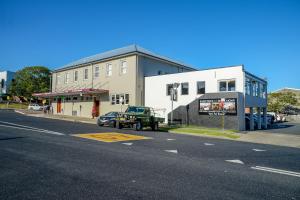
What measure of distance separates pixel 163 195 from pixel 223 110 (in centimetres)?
1555

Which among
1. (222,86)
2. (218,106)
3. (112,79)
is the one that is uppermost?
(112,79)

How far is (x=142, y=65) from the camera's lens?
86.7ft

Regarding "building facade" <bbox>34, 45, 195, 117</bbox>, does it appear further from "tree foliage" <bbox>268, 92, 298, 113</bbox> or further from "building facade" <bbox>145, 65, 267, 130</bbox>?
"tree foliage" <bbox>268, 92, 298, 113</bbox>

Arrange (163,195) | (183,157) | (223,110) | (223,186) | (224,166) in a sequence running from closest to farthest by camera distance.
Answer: (163,195) < (223,186) < (224,166) < (183,157) < (223,110)

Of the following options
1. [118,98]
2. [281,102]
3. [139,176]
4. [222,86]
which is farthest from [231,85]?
[281,102]

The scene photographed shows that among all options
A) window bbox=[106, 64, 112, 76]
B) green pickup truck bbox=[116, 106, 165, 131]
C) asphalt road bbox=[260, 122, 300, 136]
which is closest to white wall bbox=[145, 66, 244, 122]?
asphalt road bbox=[260, 122, 300, 136]

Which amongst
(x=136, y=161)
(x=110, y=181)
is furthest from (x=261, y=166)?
(x=110, y=181)

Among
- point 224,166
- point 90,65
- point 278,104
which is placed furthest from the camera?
point 278,104

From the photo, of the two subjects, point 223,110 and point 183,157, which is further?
point 223,110

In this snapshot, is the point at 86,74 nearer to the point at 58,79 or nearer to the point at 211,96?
the point at 58,79

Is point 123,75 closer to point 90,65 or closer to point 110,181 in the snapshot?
point 90,65

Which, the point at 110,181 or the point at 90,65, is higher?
the point at 90,65

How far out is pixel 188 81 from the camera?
23047mm

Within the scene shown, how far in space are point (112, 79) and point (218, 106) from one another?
46.6 ft
